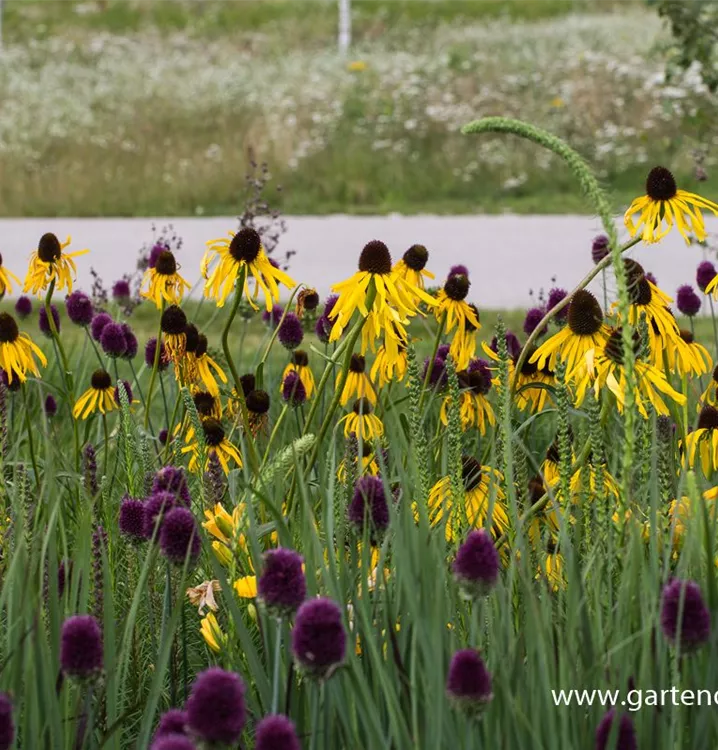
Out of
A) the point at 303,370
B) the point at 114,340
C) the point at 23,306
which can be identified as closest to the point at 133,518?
the point at 114,340

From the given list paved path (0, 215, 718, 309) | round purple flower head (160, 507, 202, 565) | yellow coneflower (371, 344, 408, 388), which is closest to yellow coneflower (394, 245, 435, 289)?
yellow coneflower (371, 344, 408, 388)

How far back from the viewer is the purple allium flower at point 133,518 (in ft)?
6.25

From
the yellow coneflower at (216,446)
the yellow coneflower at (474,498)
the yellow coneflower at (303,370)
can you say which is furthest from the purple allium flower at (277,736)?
the yellow coneflower at (303,370)

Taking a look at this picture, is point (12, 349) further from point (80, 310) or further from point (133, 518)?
point (133, 518)

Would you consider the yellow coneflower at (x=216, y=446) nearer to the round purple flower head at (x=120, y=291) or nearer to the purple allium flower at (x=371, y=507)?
the purple allium flower at (x=371, y=507)

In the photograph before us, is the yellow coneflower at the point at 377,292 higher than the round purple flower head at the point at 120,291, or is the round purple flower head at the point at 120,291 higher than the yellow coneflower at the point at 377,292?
the round purple flower head at the point at 120,291

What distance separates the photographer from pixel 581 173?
1486mm

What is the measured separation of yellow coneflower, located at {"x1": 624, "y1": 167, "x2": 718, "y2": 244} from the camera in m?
2.35

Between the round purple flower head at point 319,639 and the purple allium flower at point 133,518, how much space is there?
672 mm

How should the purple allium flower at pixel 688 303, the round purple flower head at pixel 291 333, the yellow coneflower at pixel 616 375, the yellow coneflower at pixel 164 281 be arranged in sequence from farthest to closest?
the purple allium flower at pixel 688 303 → the round purple flower head at pixel 291 333 → the yellow coneflower at pixel 164 281 → the yellow coneflower at pixel 616 375

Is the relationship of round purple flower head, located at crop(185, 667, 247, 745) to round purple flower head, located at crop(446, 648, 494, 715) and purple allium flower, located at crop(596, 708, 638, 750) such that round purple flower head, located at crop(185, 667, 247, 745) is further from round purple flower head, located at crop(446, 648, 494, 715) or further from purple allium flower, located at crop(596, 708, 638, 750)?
purple allium flower, located at crop(596, 708, 638, 750)

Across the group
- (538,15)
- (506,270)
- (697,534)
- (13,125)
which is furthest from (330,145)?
(538,15)

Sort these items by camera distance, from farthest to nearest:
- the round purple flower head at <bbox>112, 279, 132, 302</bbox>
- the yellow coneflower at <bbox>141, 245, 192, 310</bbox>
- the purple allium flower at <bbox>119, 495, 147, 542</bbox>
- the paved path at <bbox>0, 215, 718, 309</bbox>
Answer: the paved path at <bbox>0, 215, 718, 309</bbox>
the round purple flower head at <bbox>112, 279, 132, 302</bbox>
the yellow coneflower at <bbox>141, 245, 192, 310</bbox>
the purple allium flower at <bbox>119, 495, 147, 542</bbox>

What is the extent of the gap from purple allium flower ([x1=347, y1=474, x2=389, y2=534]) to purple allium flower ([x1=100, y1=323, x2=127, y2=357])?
1.40m
